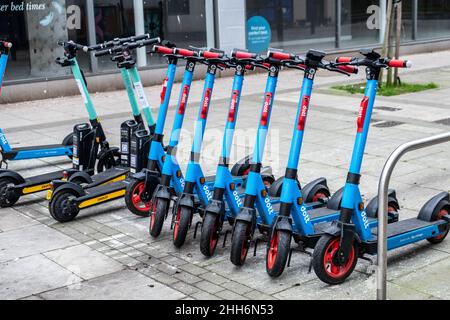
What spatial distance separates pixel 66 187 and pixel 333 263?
116 inches

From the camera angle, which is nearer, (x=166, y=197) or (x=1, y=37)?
(x=166, y=197)

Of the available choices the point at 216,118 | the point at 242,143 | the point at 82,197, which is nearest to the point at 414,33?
the point at 216,118

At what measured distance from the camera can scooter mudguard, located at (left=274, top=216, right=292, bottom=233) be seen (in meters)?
5.24

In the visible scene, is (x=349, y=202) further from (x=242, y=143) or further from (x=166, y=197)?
(x=242, y=143)

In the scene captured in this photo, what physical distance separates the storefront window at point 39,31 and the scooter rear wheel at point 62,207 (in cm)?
835

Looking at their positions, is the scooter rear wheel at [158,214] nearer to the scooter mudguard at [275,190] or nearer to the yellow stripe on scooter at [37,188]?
the scooter mudguard at [275,190]

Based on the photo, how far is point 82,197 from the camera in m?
6.86

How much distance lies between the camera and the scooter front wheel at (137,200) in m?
6.80

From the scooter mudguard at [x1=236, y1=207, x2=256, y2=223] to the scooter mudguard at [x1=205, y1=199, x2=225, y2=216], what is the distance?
10.0 inches

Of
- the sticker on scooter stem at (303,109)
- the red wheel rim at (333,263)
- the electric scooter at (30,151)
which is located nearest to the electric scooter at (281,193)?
the sticker on scooter stem at (303,109)

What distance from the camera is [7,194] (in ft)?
24.3

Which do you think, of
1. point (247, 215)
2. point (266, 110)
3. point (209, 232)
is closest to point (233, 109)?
point (266, 110)

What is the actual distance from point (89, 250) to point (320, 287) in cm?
216

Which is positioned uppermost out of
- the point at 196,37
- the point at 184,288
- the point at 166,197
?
the point at 196,37
